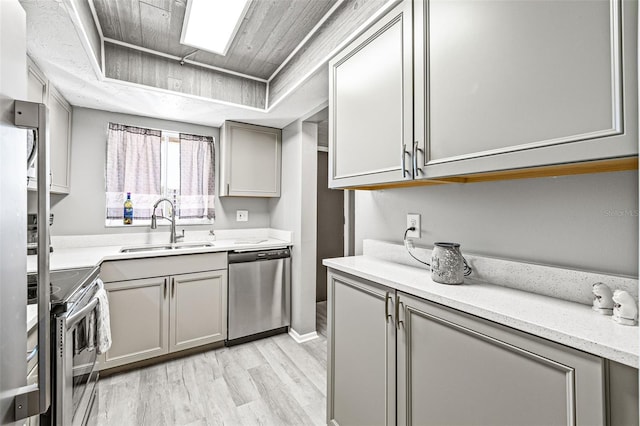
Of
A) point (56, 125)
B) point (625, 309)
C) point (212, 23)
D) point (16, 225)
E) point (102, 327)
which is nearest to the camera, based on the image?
point (16, 225)

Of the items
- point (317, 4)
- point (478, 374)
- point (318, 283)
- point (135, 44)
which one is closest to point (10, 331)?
point (478, 374)

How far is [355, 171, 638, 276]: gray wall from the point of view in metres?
0.85

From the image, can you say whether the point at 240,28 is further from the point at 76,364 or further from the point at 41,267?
the point at 76,364

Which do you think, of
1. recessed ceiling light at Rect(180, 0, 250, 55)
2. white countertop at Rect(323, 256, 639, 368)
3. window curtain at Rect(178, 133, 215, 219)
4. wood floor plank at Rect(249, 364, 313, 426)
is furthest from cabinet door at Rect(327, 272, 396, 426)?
window curtain at Rect(178, 133, 215, 219)

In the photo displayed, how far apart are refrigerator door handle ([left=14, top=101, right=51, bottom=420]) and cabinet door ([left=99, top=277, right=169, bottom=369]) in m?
1.80

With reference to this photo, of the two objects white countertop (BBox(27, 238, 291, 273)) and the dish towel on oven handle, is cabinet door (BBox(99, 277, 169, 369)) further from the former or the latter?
the dish towel on oven handle

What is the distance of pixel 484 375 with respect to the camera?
2.88ft

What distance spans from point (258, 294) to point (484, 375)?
7.09 ft

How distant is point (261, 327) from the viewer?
8.94ft

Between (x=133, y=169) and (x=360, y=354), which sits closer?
(x=360, y=354)

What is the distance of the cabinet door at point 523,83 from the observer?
2.26 feet

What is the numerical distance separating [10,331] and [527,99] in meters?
1.35

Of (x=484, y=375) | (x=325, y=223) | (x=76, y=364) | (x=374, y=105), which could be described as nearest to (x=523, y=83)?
(x=374, y=105)

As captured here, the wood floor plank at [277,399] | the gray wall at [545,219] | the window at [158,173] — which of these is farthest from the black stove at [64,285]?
the gray wall at [545,219]
